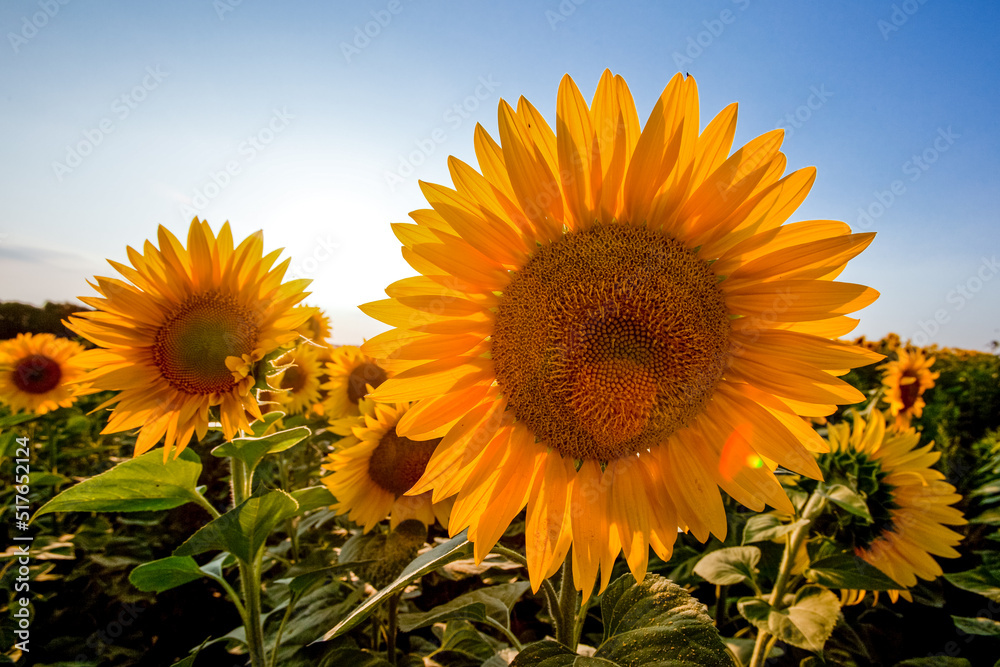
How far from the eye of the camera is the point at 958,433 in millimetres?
5660

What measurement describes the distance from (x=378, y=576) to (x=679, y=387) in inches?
52.9

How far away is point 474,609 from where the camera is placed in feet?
5.28

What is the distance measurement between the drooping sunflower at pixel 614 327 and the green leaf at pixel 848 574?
1124 mm

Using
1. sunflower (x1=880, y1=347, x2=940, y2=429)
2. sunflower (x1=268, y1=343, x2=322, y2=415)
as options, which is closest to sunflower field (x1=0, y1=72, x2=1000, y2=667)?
sunflower (x1=268, y1=343, x2=322, y2=415)

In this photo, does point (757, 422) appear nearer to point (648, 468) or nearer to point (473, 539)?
point (648, 468)

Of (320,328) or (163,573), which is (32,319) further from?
(163,573)

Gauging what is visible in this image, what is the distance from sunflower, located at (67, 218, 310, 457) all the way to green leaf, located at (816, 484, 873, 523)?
2106 millimetres

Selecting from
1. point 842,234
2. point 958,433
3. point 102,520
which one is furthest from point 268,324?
point 958,433

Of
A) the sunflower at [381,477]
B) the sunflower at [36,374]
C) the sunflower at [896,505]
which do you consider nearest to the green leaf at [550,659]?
the sunflower at [381,477]

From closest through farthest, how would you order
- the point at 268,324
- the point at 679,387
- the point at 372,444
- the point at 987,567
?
the point at 679,387, the point at 268,324, the point at 987,567, the point at 372,444

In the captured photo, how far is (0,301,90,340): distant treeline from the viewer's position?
9922 mm

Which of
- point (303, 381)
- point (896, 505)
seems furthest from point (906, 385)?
point (303, 381)

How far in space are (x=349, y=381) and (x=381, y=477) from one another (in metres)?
1.90

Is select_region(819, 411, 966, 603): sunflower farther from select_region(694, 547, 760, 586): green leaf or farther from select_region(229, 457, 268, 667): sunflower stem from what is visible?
select_region(229, 457, 268, 667): sunflower stem
